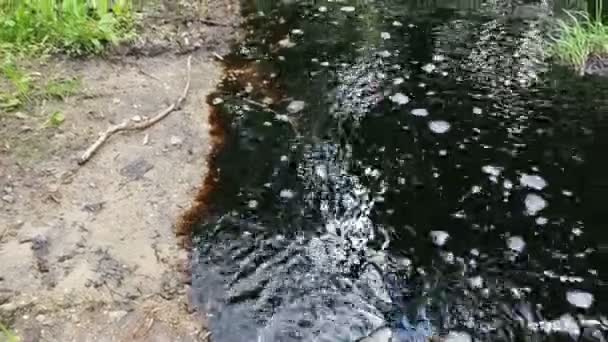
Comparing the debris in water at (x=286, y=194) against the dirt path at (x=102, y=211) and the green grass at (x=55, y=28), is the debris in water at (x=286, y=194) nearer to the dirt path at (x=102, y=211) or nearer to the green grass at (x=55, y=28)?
the dirt path at (x=102, y=211)

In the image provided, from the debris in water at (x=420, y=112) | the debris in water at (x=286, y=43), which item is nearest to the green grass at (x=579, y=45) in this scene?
the debris in water at (x=420, y=112)

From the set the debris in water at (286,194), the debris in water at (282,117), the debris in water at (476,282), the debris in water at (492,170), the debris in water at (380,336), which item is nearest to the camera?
the debris in water at (380,336)

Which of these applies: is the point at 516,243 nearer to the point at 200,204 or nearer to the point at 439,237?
the point at 439,237

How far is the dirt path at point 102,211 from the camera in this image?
3.08 metres

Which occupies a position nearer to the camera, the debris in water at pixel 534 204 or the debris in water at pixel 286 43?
the debris in water at pixel 534 204

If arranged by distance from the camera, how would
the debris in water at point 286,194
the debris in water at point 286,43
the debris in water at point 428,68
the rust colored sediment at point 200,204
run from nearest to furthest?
the rust colored sediment at point 200,204 → the debris in water at point 286,194 → the debris in water at point 428,68 → the debris in water at point 286,43

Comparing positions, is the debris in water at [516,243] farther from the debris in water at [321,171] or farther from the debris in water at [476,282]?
the debris in water at [321,171]

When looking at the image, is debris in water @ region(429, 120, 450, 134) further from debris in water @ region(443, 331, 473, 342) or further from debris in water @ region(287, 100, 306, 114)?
debris in water @ region(443, 331, 473, 342)

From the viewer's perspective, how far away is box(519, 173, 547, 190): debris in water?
396cm

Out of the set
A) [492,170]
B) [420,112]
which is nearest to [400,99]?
[420,112]

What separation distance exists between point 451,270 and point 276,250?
93cm

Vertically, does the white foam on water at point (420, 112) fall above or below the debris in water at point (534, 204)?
above

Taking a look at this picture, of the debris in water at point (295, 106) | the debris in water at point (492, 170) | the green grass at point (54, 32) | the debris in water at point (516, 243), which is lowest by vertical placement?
the debris in water at point (516, 243)

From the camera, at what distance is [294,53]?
5.57 meters
